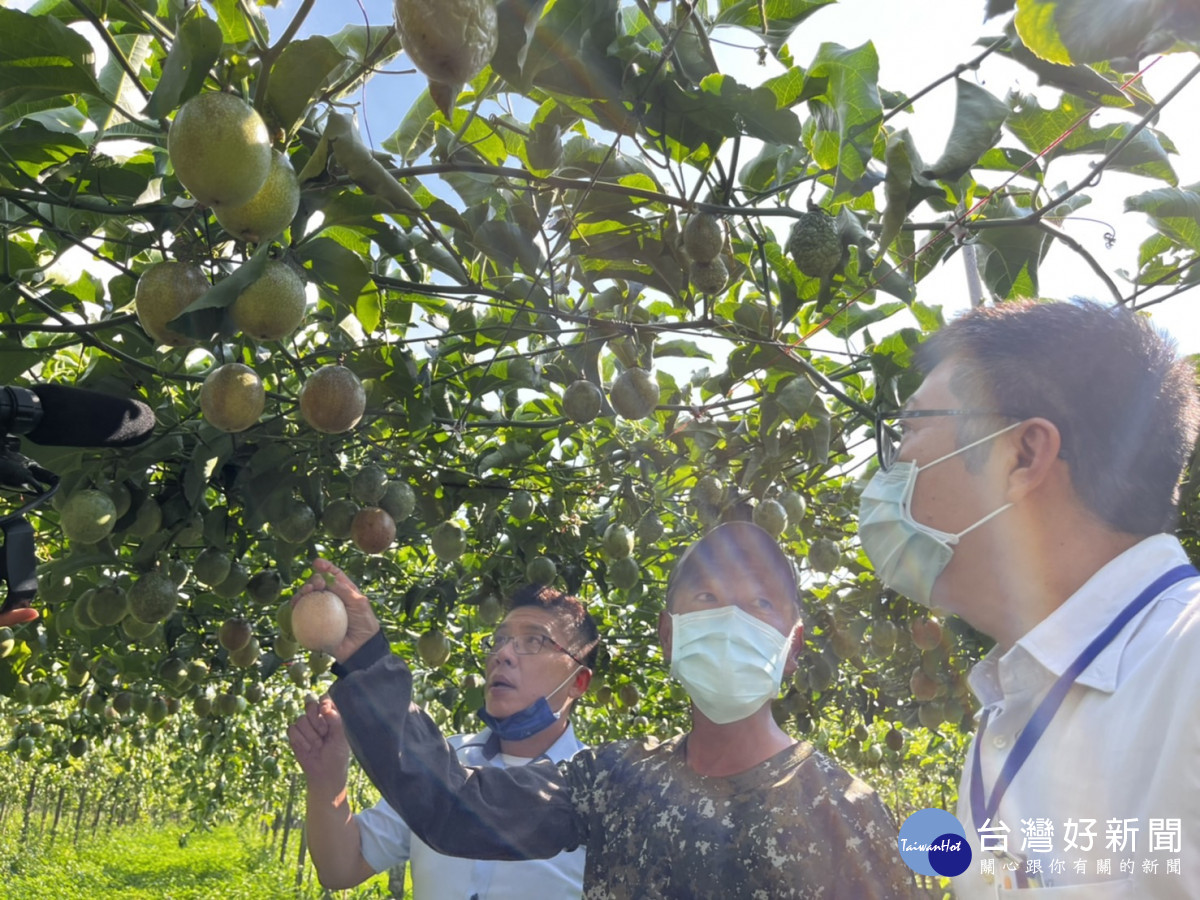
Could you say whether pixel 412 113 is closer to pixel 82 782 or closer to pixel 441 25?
pixel 441 25

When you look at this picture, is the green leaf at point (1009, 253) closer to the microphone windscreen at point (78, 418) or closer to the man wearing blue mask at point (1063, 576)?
the man wearing blue mask at point (1063, 576)

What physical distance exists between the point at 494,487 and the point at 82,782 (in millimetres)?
28213

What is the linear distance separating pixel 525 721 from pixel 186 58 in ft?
8.20

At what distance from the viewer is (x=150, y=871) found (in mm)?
19844

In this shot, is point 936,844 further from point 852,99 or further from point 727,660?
point 852,99

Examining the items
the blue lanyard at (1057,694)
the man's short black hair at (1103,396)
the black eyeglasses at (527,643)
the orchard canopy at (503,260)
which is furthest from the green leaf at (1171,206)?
the black eyeglasses at (527,643)

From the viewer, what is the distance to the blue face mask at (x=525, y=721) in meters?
3.30

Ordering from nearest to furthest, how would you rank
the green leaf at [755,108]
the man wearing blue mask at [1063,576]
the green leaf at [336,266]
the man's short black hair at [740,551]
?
the man wearing blue mask at [1063,576]
the green leaf at [755,108]
the green leaf at [336,266]
the man's short black hair at [740,551]

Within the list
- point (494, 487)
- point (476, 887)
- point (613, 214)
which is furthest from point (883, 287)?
point (476, 887)

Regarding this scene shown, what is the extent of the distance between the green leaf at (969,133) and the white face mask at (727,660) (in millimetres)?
1334

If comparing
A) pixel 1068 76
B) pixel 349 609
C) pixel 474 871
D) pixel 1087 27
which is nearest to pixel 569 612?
pixel 474 871

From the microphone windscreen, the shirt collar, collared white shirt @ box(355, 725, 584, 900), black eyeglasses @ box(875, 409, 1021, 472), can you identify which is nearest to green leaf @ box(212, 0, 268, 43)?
the microphone windscreen

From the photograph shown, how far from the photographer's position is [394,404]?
2.95 m

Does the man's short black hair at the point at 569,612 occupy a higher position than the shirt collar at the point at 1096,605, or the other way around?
the man's short black hair at the point at 569,612
